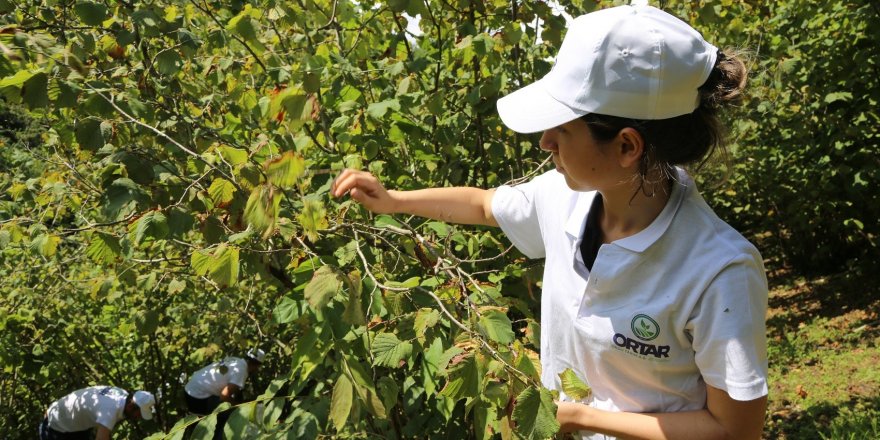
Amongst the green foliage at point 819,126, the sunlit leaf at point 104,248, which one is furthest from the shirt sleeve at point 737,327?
the green foliage at point 819,126

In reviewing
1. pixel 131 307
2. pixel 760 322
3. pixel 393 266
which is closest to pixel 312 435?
pixel 393 266

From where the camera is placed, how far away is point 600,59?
50.9 inches

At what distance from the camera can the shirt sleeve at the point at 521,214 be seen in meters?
1.79

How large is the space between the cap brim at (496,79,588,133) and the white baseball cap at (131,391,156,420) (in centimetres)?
428

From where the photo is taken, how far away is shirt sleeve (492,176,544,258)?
5.88 feet

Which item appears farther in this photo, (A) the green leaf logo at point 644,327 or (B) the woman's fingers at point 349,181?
(B) the woman's fingers at point 349,181

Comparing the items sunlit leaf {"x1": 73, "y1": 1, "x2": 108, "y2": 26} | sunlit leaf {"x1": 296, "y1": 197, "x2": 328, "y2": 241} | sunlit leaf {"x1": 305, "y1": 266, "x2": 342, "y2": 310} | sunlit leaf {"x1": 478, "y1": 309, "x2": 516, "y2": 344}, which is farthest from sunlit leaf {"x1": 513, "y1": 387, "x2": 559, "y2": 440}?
sunlit leaf {"x1": 73, "y1": 1, "x2": 108, "y2": 26}

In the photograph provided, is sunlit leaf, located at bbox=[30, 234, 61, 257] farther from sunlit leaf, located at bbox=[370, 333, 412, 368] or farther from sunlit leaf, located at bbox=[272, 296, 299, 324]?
sunlit leaf, located at bbox=[370, 333, 412, 368]

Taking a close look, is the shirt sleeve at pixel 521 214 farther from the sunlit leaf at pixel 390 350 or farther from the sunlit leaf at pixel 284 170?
the sunlit leaf at pixel 284 170

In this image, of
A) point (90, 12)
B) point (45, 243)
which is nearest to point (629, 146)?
point (90, 12)

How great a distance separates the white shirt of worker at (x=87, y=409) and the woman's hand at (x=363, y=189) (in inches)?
155

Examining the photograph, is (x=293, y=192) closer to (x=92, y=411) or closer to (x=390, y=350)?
(x=390, y=350)

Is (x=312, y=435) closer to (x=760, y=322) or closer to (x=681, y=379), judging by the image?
(x=681, y=379)

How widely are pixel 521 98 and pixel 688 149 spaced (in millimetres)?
339
